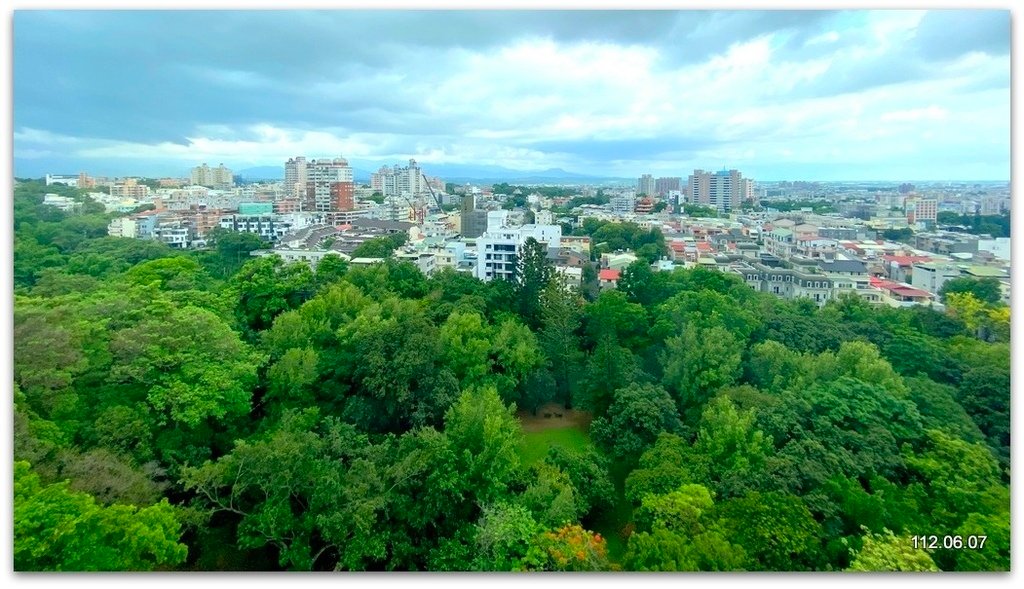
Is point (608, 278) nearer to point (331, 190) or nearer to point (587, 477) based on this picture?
point (587, 477)

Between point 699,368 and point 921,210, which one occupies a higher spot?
point 921,210

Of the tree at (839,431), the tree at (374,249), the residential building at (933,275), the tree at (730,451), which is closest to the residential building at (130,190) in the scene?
the tree at (374,249)

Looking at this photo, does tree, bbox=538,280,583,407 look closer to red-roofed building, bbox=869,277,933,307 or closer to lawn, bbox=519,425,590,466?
lawn, bbox=519,425,590,466

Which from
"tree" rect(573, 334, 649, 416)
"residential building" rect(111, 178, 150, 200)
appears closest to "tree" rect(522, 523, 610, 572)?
"tree" rect(573, 334, 649, 416)

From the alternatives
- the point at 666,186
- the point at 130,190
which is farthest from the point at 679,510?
the point at 666,186

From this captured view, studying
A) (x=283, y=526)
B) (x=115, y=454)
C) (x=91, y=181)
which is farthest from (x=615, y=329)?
(x=91, y=181)
